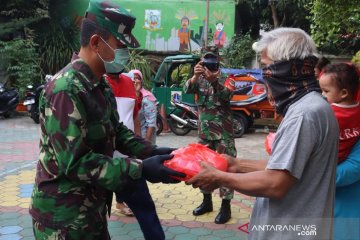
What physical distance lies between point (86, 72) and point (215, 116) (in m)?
2.72

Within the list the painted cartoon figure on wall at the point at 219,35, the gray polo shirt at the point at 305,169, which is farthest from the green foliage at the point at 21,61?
the gray polo shirt at the point at 305,169

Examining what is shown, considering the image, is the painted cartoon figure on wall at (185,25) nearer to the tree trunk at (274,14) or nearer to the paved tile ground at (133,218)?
the tree trunk at (274,14)

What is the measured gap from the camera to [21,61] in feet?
43.1

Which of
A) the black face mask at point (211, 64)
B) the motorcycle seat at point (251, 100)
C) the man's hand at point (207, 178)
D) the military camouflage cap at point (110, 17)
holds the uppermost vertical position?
the military camouflage cap at point (110, 17)

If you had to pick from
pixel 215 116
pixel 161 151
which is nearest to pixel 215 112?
pixel 215 116

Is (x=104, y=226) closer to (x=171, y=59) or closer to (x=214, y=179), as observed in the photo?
(x=214, y=179)

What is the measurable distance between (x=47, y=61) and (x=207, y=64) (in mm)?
11020

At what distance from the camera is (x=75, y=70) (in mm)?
1892

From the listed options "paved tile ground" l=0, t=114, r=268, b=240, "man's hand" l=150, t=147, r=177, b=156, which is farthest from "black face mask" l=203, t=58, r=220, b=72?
"man's hand" l=150, t=147, r=177, b=156

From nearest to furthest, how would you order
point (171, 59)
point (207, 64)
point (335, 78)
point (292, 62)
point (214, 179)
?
1. point (292, 62)
2. point (214, 179)
3. point (335, 78)
4. point (207, 64)
5. point (171, 59)

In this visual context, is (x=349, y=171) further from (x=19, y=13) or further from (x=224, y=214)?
(x=19, y=13)

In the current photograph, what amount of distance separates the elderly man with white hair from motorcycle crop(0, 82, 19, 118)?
37.3 ft

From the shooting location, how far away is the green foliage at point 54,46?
46.4 ft

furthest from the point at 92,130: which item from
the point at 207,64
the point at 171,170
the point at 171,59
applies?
the point at 171,59
